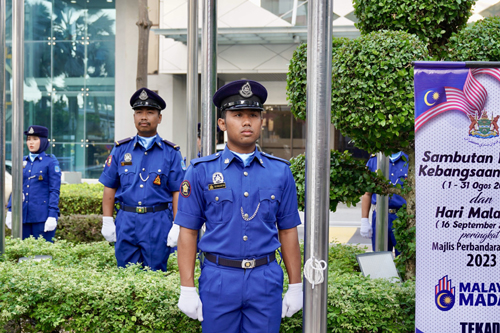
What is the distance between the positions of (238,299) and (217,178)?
64 centimetres

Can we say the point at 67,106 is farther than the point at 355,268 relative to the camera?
Yes

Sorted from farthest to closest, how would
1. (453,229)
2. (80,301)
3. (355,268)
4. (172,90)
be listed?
(172,90) < (355,268) < (80,301) < (453,229)

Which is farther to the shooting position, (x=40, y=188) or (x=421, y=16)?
(x=40, y=188)

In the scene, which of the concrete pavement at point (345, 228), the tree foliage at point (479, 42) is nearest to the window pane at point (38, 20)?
the concrete pavement at point (345, 228)

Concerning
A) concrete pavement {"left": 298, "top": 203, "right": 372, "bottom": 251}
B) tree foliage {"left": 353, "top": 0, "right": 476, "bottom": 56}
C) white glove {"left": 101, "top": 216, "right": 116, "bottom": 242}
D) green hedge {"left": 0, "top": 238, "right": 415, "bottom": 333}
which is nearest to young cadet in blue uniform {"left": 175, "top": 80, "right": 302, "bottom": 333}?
green hedge {"left": 0, "top": 238, "right": 415, "bottom": 333}

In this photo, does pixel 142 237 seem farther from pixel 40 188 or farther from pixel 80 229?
pixel 80 229

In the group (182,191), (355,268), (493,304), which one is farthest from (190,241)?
(355,268)

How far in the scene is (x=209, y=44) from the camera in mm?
4711

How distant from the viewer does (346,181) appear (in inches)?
178

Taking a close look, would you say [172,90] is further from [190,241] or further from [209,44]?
[190,241]

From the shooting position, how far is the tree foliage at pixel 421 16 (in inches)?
165

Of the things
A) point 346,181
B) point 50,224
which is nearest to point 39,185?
point 50,224

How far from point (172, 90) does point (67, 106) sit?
12.6ft

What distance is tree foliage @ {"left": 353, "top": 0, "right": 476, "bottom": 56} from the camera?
165 inches
